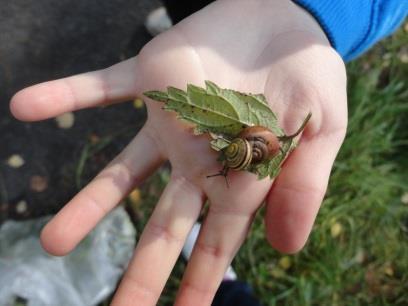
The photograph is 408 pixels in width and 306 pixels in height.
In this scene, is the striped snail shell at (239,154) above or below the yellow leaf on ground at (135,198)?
above

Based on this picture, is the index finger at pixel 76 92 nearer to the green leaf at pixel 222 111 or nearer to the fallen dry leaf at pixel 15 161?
the green leaf at pixel 222 111

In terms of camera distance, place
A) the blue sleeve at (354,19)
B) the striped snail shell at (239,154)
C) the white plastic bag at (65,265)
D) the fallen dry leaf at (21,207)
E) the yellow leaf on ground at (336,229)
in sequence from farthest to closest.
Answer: the yellow leaf on ground at (336,229)
the fallen dry leaf at (21,207)
the white plastic bag at (65,265)
the blue sleeve at (354,19)
the striped snail shell at (239,154)

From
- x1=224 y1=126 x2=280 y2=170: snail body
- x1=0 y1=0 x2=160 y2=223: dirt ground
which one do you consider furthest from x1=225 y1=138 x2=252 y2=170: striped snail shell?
x1=0 y1=0 x2=160 y2=223: dirt ground

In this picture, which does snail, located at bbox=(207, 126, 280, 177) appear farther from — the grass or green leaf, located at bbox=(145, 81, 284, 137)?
the grass

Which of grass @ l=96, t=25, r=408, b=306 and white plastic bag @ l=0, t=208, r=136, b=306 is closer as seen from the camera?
white plastic bag @ l=0, t=208, r=136, b=306

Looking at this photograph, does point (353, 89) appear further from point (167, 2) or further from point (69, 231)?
point (69, 231)

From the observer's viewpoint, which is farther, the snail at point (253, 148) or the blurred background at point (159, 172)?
the blurred background at point (159, 172)

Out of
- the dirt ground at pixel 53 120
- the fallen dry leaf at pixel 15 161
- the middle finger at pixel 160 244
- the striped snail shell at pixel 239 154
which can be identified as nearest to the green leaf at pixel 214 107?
the striped snail shell at pixel 239 154

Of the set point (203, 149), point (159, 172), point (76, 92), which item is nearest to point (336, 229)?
point (159, 172)
